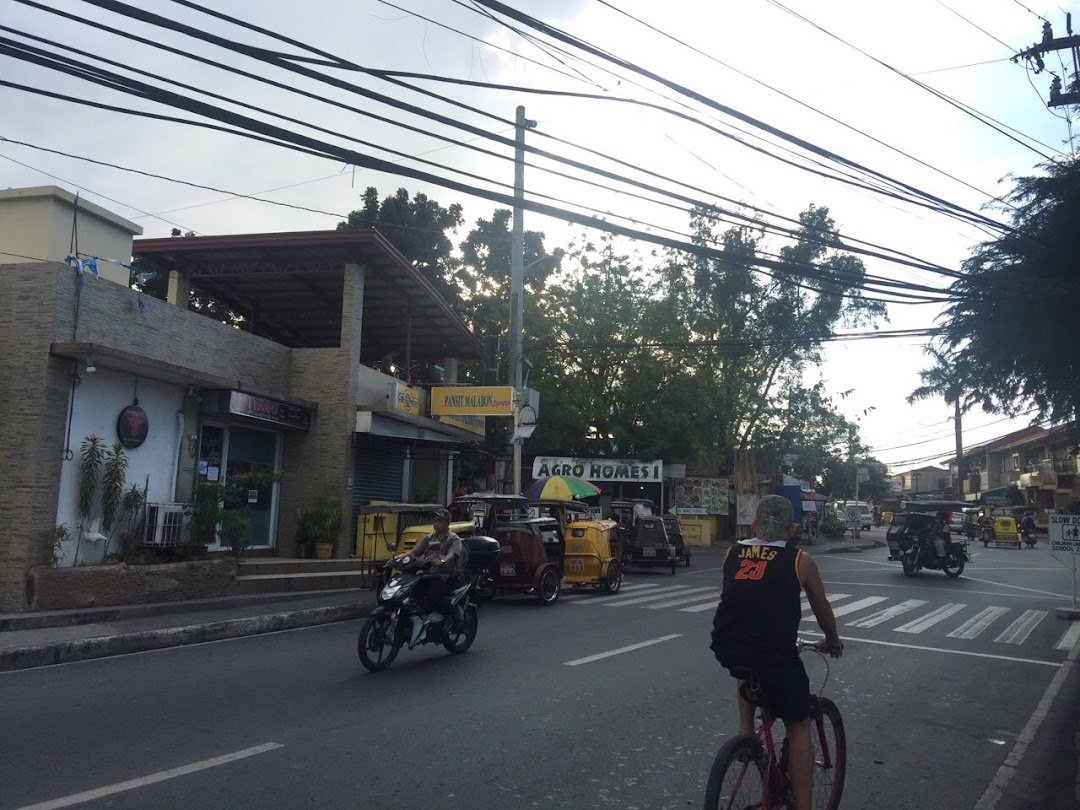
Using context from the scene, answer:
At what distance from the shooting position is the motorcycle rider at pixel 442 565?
898cm

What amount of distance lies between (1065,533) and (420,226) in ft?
92.5

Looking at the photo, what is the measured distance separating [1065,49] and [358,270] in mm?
13272

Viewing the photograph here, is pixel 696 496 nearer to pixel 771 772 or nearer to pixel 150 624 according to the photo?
pixel 150 624

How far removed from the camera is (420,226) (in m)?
36.3

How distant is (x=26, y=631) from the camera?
10.1 m

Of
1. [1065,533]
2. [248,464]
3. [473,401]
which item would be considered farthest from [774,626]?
[473,401]

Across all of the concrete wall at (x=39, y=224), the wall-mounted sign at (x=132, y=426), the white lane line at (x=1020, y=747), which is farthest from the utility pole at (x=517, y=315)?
the white lane line at (x=1020, y=747)

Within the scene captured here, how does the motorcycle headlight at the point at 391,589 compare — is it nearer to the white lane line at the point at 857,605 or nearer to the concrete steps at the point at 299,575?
the concrete steps at the point at 299,575

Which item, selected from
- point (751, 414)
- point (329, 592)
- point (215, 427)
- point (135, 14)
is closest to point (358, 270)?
point (215, 427)

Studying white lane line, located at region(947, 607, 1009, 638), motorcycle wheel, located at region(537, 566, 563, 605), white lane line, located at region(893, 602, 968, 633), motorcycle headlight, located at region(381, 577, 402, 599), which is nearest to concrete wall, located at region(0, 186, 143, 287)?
motorcycle wheel, located at region(537, 566, 563, 605)

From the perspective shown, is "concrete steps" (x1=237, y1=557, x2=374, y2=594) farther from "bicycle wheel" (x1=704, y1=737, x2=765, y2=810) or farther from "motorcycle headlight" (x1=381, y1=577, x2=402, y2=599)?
"bicycle wheel" (x1=704, y1=737, x2=765, y2=810)

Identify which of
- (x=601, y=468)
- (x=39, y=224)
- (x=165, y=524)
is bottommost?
(x=165, y=524)

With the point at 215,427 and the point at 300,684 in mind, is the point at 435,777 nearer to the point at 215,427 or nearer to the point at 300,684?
the point at 300,684

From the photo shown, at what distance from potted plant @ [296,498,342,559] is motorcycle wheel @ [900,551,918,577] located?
14103mm
